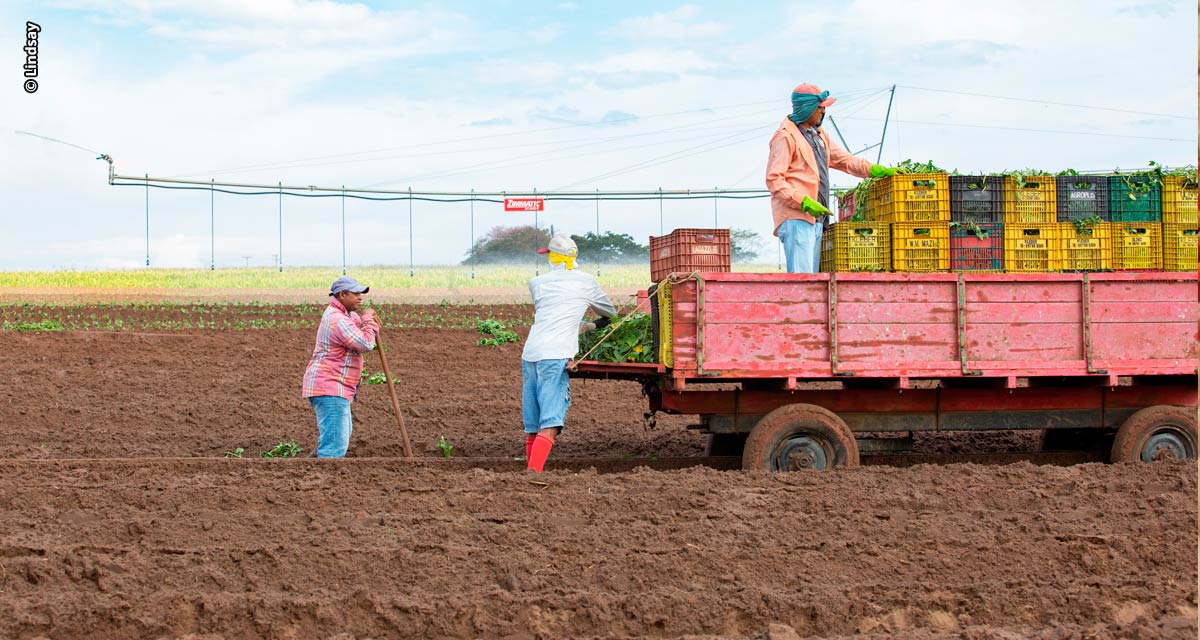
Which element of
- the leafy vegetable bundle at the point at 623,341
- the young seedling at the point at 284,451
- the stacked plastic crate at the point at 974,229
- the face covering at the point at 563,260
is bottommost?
the young seedling at the point at 284,451

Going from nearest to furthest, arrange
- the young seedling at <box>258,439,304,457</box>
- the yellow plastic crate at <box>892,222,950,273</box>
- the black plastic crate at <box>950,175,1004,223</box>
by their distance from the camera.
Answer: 1. the yellow plastic crate at <box>892,222,950,273</box>
2. the black plastic crate at <box>950,175,1004,223</box>
3. the young seedling at <box>258,439,304,457</box>

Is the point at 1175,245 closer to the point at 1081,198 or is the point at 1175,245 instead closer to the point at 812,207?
the point at 1081,198

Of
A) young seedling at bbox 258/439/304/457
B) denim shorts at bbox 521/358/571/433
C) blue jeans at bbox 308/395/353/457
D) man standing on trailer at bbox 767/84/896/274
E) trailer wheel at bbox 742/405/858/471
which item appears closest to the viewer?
trailer wheel at bbox 742/405/858/471

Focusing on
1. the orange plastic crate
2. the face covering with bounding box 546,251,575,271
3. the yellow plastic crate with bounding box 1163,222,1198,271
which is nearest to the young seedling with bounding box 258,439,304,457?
the face covering with bounding box 546,251,575,271

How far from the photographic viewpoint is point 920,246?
8430 millimetres

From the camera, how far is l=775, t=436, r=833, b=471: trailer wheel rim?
807 centimetres

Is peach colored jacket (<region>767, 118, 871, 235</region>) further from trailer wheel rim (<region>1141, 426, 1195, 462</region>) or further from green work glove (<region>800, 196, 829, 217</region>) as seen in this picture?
trailer wheel rim (<region>1141, 426, 1195, 462</region>)

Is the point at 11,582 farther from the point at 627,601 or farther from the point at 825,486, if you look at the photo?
the point at 825,486

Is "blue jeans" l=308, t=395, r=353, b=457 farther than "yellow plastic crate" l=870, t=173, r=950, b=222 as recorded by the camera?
Yes

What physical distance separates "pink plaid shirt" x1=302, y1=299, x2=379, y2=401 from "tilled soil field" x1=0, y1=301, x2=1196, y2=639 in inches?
25.5

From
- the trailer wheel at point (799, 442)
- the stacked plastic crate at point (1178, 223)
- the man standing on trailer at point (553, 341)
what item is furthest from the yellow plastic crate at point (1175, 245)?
the man standing on trailer at point (553, 341)

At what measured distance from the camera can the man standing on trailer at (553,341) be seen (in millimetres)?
8266

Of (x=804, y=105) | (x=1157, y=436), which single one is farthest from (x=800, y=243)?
(x=1157, y=436)

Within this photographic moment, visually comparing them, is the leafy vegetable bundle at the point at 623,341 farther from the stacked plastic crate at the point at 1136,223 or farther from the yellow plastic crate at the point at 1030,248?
the stacked plastic crate at the point at 1136,223
